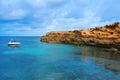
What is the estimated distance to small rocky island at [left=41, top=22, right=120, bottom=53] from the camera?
70944 mm

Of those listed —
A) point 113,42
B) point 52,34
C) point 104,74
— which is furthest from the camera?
point 52,34

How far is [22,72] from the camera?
34094mm

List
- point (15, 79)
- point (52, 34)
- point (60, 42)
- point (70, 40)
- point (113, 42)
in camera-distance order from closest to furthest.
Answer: point (15, 79)
point (113, 42)
point (70, 40)
point (60, 42)
point (52, 34)

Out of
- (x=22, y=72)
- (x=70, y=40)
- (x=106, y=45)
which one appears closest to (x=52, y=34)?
(x=70, y=40)

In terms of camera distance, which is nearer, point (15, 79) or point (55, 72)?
point (15, 79)

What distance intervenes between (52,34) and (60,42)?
10104 millimetres

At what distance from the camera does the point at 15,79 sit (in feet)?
96.2

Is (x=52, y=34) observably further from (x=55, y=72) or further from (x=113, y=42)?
(x=55, y=72)

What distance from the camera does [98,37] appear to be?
79.3 metres

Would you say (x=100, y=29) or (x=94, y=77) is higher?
(x=100, y=29)

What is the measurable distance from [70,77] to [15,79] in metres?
7.96

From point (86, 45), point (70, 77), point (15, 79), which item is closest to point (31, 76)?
point (15, 79)

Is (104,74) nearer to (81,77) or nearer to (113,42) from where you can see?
(81,77)

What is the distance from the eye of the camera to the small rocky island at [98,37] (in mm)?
70944
